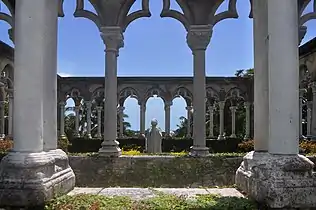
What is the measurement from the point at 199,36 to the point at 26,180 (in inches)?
317

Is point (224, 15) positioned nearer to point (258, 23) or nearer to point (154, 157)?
point (154, 157)

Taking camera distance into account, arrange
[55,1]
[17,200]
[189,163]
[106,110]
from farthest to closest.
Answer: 1. [106,110]
2. [189,163]
3. [55,1]
4. [17,200]

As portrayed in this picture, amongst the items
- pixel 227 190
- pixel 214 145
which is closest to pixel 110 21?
pixel 227 190

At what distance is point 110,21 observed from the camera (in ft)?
41.9

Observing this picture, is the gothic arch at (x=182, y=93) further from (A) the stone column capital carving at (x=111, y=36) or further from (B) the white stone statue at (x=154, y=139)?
(A) the stone column capital carving at (x=111, y=36)

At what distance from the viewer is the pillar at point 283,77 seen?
5.92 metres

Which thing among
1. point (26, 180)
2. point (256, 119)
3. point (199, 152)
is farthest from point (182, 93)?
point (26, 180)

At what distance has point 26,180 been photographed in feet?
18.2

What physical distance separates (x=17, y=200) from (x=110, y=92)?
7410 mm

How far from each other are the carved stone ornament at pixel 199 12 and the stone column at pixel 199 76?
28cm

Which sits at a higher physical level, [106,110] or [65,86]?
[65,86]

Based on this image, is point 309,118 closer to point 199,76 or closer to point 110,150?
point 199,76

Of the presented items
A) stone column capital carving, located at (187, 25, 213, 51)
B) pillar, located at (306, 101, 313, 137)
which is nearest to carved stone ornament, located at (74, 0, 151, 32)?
stone column capital carving, located at (187, 25, 213, 51)

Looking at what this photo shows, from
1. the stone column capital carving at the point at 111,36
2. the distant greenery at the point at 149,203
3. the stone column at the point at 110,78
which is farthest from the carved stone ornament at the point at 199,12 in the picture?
the distant greenery at the point at 149,203
